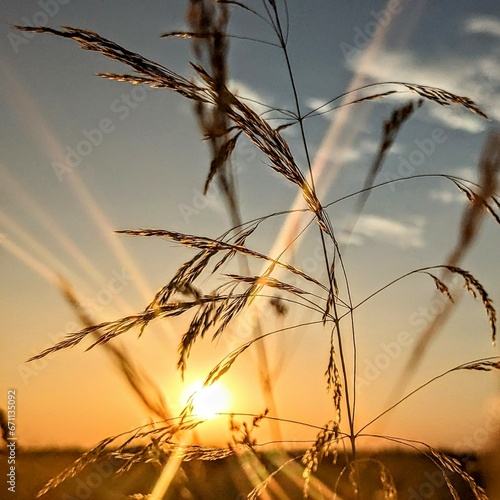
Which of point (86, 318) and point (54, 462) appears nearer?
point (86, 318)

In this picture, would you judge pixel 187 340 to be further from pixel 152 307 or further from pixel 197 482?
pixel 197 482

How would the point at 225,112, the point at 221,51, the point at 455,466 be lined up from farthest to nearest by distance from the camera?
1. the point at 221,51
2. the point at 225,112
3. the point at 455,466

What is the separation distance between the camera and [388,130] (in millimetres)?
1785

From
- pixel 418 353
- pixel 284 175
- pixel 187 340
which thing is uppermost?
pixel 284 175

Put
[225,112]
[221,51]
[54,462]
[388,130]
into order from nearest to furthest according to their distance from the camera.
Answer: [225,112], [221,51], [388,130], [54,462]

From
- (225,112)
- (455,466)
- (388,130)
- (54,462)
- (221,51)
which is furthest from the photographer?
(54,462)

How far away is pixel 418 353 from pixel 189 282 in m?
0.66

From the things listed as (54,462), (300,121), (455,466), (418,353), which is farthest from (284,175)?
(54,462)

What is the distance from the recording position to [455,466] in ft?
4.68

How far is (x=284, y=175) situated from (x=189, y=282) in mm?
359

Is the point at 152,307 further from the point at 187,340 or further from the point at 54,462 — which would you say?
the point at 54,462

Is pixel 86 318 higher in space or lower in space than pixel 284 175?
lower

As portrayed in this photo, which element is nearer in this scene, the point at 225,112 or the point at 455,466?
the point at 455,466

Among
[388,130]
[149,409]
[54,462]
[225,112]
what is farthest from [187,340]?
[54,462]
